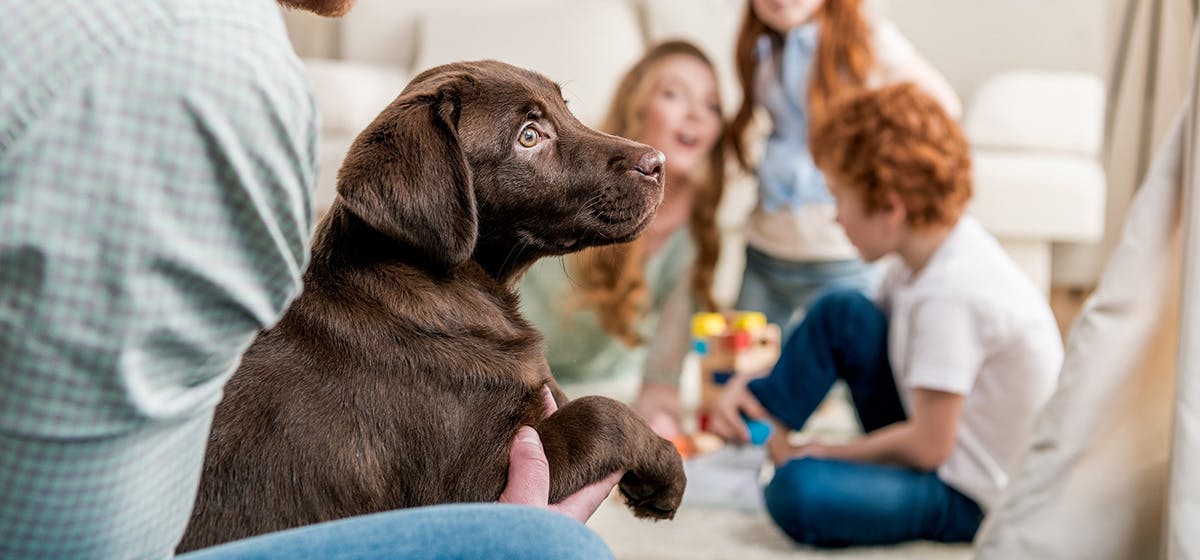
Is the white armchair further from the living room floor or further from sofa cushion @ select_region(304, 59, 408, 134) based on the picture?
sofa cushion @ select_region(304, 59, 408, 134)

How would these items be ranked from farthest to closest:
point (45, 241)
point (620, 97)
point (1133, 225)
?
point (620, 97) → point (1133, 225) → point (45, 241)

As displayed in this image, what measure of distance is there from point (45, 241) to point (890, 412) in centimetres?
206

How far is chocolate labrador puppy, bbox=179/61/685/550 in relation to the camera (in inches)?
37.0

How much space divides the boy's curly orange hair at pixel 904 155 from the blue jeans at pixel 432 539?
5.65 feet

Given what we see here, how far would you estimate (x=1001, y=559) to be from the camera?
159 cm

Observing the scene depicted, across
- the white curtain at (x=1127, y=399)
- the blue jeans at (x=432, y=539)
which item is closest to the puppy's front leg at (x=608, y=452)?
the blue jeans at (x=432, y=539)

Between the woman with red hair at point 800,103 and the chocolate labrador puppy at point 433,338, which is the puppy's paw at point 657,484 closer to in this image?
the chocolate labrador puppy at point 433,338

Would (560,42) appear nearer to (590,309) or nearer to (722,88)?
(722,88)

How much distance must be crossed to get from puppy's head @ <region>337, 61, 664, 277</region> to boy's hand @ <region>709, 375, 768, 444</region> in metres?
1.38

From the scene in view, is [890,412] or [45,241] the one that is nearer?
[45,241]

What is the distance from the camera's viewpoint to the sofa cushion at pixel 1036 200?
11.5 feet

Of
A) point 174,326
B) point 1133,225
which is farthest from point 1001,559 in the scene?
point 174,326

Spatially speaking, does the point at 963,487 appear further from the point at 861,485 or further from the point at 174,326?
the point at 174,326

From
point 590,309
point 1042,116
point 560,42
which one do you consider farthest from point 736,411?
point 560,42
